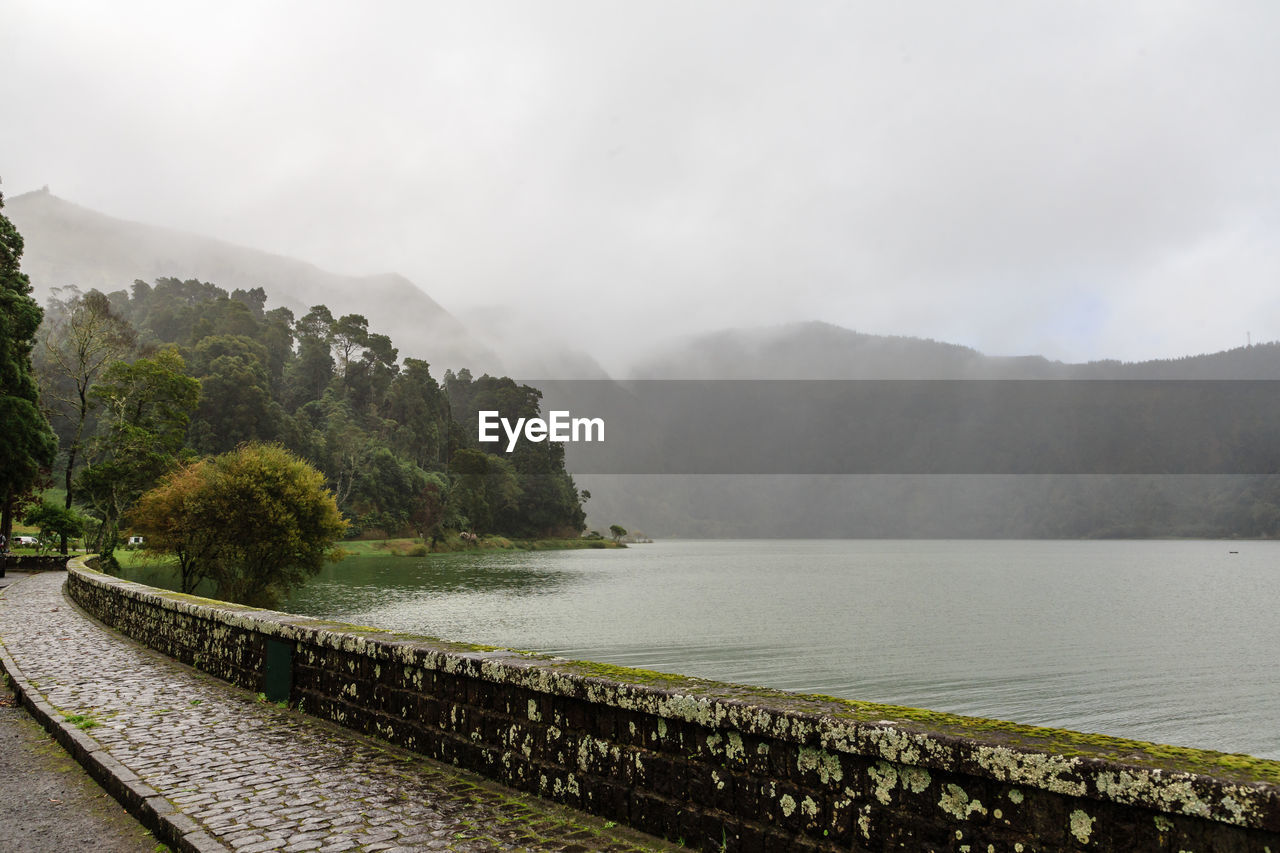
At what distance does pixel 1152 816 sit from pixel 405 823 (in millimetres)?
3667

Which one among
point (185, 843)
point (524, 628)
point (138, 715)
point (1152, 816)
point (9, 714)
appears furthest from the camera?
point (524, 628)

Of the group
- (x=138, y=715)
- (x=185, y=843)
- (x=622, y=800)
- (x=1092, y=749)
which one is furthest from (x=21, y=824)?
(x=1092, y=749)

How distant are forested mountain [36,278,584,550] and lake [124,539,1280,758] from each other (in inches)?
1266

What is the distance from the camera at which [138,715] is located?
7297 millimetres

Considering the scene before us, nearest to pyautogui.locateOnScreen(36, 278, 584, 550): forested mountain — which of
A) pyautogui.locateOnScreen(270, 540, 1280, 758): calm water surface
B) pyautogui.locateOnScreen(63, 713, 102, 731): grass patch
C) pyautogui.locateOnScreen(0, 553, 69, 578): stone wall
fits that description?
pyautogui.locateOnScreen(0, 553, 69, 578): stone wall

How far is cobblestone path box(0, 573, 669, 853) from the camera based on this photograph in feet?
13.9

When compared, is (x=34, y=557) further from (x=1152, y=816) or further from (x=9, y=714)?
(x=1152, y=816)

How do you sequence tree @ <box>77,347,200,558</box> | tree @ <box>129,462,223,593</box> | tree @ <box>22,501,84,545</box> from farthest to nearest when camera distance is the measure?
tree @ <box>22,501,84,545</box> → tree @ <box>77,347,200,558</box> → tree @ <box>129,462,223,593</box>

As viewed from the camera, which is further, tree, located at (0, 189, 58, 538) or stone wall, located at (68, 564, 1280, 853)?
tree, located at (0, 189, 58, 538)

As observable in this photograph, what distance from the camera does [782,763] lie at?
3631 mm

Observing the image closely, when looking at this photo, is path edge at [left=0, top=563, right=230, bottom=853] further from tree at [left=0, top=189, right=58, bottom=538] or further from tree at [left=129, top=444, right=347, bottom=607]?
tree at [left=0, top=189, right=58, bottom=538]

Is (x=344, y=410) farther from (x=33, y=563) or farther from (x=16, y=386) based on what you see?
(x=16, y=386)

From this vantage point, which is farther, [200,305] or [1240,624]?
[200,305]

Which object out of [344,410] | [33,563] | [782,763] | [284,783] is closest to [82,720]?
[284,783]
